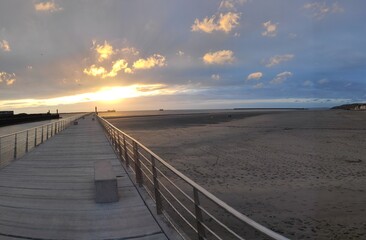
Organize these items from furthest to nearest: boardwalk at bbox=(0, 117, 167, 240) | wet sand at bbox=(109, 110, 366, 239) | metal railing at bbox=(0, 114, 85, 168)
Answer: metal railing at bbox=(0, 114, 85, 168) → wet sand at bbox=(109, 110, 366, 239) → boardwalk at bbox=(0, 117, 167, 240)

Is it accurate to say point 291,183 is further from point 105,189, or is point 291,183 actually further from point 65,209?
point 65,209

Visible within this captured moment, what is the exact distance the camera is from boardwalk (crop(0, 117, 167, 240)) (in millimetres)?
5052

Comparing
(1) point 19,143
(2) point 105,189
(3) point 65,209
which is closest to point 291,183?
(2) point 105,189

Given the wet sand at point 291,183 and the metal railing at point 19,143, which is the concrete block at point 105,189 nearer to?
the wet sand at point 291,183

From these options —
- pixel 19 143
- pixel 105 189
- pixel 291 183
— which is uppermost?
pixel 105 189

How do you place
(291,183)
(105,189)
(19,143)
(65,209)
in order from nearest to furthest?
(65,209) < (105,189) < (291,183) < (19,143)

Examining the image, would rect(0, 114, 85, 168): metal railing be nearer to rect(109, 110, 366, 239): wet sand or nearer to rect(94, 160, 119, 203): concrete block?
rect(94, 160, 119, 203): concrete block

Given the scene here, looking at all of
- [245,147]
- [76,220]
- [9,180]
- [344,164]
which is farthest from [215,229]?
[245,147]

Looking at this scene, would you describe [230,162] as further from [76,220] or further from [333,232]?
[76,220]

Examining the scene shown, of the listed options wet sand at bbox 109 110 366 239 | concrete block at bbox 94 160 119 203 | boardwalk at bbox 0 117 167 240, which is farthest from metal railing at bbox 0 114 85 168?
wet sand at bbox 109 110 366 239

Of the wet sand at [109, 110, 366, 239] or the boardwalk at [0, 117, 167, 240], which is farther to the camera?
the wet sand at [109, 110, 366, 239]

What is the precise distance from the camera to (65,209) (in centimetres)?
621

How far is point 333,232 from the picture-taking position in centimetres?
700

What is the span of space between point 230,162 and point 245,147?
5.67 meters
